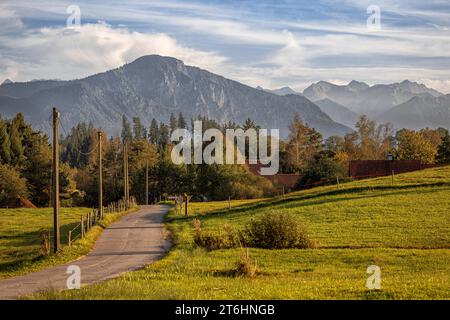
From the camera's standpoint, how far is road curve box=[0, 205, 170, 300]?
793 inches

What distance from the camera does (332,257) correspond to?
26266mm

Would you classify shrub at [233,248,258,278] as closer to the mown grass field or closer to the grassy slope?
the mown grass field

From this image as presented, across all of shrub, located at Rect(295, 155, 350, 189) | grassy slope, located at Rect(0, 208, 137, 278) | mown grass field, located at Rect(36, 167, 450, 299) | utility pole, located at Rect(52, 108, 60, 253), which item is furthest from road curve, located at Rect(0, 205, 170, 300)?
shrub, located at Rect(295, 155, 350, 189)

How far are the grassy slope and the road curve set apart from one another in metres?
0.68

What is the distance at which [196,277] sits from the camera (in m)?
20.2

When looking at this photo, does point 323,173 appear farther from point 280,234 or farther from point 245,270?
point 245,270

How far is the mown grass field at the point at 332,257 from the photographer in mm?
15164

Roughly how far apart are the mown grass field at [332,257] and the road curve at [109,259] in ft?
4.03

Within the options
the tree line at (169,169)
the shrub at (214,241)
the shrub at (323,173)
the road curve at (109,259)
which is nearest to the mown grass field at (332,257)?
the shrub at (214,241)

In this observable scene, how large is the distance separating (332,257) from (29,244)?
1909 cm

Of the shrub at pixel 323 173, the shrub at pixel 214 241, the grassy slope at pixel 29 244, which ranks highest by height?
the shrub at pixel 323 173

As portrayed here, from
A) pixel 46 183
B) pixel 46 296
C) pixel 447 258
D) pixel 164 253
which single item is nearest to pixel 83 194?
pixel 46 183

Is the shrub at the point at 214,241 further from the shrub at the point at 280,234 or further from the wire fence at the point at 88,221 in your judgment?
the wire fence at the point at 88,221

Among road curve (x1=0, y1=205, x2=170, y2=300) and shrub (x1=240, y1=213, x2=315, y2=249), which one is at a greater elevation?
shrub (x1=240, y1=213, x2=315, y2=249)
